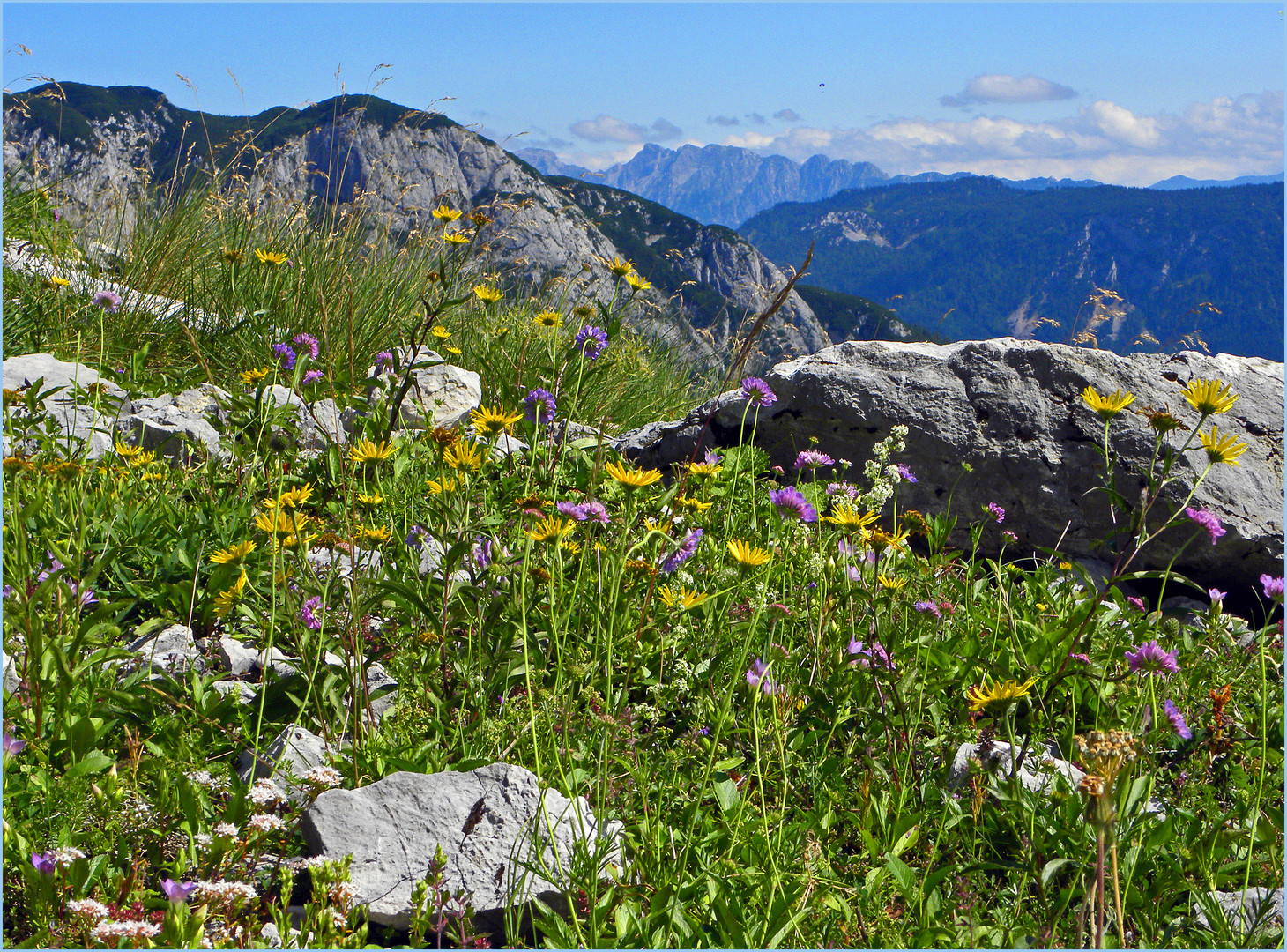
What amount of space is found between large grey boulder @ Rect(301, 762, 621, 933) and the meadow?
0.06 meters

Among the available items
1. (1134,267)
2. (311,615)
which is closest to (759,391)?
(311,615)

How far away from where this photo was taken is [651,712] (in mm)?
1802

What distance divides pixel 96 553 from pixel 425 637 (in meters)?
1.34

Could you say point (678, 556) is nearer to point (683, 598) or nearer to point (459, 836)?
point (683, 598)

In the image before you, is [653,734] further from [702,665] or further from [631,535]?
[631,535]

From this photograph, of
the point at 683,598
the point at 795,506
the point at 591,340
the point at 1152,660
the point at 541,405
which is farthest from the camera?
the point at 541,405

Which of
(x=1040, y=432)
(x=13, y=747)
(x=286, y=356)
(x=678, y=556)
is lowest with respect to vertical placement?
(x=13, y=747)

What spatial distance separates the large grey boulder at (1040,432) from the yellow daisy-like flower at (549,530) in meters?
2.35

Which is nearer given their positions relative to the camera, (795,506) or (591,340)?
(795,506)

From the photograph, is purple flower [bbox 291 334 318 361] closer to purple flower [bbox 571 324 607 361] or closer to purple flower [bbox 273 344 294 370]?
purple flower [bbox 273 344 294 370]

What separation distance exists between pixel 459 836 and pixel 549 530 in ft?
2.12

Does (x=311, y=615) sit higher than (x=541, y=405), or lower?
lower

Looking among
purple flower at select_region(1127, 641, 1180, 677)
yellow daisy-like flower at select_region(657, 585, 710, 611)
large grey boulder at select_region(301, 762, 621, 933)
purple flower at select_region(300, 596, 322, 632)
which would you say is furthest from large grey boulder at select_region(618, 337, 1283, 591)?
large grey boulder at select_region(301, 762, 621, 933)

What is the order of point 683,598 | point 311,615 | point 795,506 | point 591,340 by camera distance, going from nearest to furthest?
point 683,598
point 311,615
point 795,506
point 591,340
